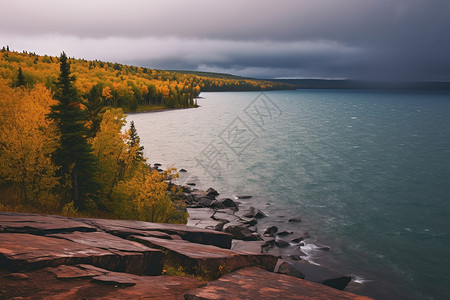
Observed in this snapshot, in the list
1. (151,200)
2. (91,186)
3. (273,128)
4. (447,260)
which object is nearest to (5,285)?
(151,200)

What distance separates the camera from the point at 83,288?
11156mm

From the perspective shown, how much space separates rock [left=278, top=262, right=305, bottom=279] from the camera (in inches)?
949

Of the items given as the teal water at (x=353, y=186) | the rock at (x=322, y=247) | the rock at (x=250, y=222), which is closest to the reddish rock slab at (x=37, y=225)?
the teal water at (x=353, y=186)

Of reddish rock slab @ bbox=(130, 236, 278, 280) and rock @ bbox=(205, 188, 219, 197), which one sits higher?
reddish rock slab @ bbox=(130, 236, 278, 280)

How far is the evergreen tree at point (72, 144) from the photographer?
3319cm

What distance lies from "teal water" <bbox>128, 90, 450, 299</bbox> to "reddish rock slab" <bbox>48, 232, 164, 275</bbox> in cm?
1748

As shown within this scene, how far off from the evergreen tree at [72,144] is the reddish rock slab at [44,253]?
21.1 m

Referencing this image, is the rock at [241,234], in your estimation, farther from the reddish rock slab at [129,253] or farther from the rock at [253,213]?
the reddish rock slab at [129,253]

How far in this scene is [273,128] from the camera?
120250mm

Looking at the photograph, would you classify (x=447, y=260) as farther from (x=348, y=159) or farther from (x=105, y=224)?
(x=348, y=159)

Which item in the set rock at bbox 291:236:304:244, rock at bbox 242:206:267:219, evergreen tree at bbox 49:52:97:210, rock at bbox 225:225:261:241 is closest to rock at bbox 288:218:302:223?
rock at bbox 242:206:267:219

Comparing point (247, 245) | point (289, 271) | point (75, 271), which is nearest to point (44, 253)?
point (75, 271)

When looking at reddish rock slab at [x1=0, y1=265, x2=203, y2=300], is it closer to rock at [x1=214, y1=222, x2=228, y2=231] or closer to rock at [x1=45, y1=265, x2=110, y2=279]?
rock at [x1=45, y1=265, x2=110, y2=279]

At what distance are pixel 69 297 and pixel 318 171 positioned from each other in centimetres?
5590
